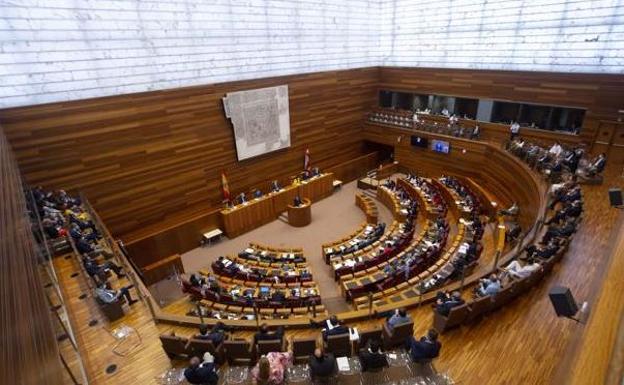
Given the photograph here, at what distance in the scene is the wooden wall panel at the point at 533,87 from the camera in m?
9.15

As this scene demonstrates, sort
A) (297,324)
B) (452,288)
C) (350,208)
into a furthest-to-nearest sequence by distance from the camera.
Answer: (350,208) < (452,288) < (297,324)

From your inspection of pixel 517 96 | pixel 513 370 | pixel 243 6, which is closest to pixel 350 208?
pixel 517 96

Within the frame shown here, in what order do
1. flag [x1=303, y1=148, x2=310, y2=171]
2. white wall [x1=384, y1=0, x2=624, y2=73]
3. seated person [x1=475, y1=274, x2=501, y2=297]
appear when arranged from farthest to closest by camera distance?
1. flag [x1=303, y1=148, x2=310, y2=171]
2. white wall [x1=384, y1=0, x2=624, y2=73]
3. seated person [x1=475, y1=274, x2=501, y2=297]

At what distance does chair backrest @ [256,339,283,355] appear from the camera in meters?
4.23

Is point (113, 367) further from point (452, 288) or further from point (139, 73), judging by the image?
point (139, 73)

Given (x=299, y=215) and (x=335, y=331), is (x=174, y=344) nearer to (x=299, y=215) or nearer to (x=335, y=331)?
(x=335, y=331)

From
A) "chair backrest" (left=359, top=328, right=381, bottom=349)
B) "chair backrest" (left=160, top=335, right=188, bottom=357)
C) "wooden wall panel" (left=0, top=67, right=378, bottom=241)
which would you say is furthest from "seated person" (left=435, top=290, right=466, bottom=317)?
"wooden wall panel" (left=0, top=67, right=378, bottom=241)

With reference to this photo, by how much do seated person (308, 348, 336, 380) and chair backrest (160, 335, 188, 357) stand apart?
5.29 feet

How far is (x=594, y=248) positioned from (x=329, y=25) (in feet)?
35.1

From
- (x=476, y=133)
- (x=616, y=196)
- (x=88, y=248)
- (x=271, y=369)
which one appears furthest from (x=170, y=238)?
(x=476, y=133)

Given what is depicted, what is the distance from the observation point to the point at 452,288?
5.55 metres

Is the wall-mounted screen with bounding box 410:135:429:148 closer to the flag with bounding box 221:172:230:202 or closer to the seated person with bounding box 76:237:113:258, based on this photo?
the flag with bounding box 221:172:230:202

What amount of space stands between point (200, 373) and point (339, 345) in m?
1.65

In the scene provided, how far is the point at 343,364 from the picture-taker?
4027mm
